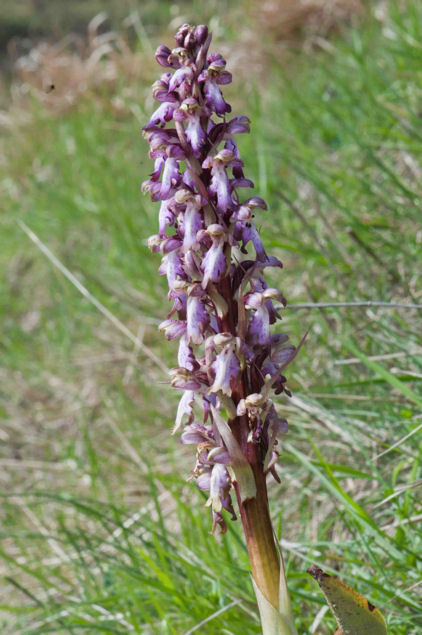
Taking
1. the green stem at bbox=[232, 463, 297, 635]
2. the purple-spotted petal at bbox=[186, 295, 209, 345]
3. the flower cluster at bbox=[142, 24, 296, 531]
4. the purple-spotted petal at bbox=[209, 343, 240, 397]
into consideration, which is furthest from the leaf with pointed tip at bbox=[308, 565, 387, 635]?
the purple-spotted petal at bbox=[186, 295, 209, 345]

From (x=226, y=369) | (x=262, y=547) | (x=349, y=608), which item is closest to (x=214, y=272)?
(x=226, y=369)

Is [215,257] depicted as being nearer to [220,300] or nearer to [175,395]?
[220,300]

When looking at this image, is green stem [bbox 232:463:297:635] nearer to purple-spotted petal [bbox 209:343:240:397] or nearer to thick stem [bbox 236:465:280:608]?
thick stem [bbox 236:465:280:608]

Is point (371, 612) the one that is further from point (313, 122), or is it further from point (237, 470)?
point (313, 122)

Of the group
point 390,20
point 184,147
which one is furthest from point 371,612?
point 390,20

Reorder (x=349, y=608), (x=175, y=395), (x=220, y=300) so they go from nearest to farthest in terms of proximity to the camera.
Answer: (x=349, y=608), (x=220, y=300), (x=175, y=395)

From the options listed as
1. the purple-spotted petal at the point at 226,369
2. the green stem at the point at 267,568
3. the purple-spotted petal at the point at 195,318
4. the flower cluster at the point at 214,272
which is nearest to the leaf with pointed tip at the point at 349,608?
the green stem at the point at 267,568
